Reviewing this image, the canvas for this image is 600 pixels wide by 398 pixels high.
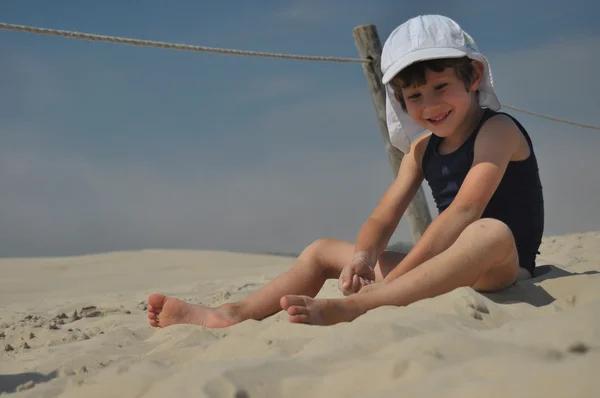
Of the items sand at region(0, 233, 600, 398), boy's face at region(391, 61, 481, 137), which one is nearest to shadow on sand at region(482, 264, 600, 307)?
sand at region(0, 233, 600, 398)

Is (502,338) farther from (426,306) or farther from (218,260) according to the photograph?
(218,260)

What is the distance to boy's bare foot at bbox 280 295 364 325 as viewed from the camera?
7.16ft

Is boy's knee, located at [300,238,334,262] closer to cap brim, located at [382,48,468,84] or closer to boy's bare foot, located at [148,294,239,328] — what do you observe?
boy's bare foot, located at [148,294,239,328]

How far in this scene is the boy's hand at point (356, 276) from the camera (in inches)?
101

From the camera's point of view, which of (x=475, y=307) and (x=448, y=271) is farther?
(x=448, y=271)

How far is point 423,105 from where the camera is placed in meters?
2.67

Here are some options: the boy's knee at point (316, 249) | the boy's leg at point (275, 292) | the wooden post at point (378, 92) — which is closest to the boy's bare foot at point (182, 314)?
the boy's leg at point (275, 292)

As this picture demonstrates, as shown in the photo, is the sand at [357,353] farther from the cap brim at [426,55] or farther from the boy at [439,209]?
the cap brim at [426,55]

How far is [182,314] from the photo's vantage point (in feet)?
8.81

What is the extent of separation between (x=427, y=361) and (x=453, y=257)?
88 cm

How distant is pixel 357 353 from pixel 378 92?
2868mm

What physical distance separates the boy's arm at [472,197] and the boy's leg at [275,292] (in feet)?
1.15

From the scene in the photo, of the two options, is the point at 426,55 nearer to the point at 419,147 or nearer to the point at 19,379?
the point at 419,147

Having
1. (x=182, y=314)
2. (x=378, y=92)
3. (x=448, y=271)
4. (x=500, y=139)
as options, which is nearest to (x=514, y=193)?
(x=500, y=139)
